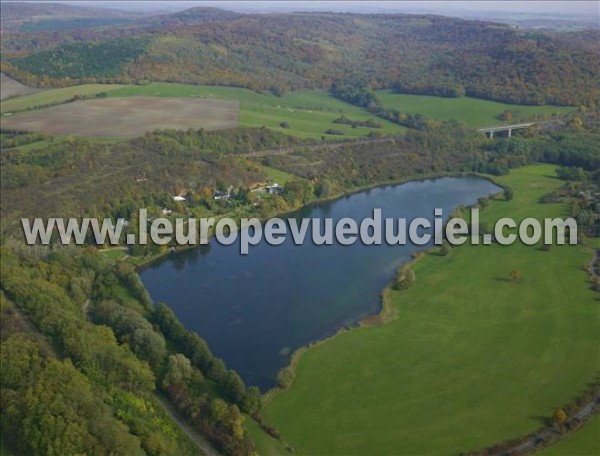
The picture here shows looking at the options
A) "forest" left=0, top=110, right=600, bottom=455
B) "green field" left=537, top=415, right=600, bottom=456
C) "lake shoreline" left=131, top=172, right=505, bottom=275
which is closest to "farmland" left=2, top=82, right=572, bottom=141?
"forest" left=0, top=110, right=600, bottom=455

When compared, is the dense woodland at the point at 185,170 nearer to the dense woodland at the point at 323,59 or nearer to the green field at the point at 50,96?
the dense woodland at the point at 323,59

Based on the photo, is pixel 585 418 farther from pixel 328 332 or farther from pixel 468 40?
pixel 468 40

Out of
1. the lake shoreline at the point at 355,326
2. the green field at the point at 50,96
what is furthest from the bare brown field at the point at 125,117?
the lake shoreline at the point at 355,326

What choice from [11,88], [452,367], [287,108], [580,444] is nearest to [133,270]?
[452,367]

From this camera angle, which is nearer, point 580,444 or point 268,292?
point 580,444

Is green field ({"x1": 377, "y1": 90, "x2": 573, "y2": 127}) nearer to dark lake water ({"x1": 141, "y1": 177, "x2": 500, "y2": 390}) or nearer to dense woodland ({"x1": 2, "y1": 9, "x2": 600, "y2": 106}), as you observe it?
dense woodland ({"x1": 2, "y1": 9, "x2": 600, "y2": 106})

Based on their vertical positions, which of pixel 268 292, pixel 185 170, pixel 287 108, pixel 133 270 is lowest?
pixel 268 292

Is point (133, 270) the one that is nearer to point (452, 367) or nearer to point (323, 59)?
point (452, 367)
